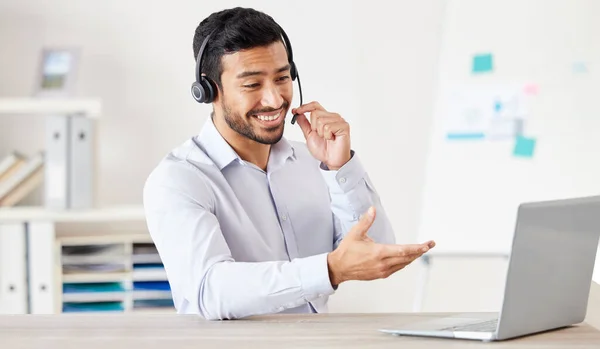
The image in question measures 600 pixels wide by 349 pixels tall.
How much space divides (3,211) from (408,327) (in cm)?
224

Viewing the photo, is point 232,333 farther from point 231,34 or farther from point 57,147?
point 57,147

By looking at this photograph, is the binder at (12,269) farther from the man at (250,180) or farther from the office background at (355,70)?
the man at (250,180)

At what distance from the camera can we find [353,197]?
1970mm

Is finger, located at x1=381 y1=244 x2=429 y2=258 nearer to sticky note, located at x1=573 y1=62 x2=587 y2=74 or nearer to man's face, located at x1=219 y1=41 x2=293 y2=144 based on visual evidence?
man's face, located at x1=219 y1=41 x2=293 y2=144

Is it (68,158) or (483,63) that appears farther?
(483,63)

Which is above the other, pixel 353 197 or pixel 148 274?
pixel 353 197

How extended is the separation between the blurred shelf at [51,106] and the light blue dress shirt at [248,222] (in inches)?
49.5

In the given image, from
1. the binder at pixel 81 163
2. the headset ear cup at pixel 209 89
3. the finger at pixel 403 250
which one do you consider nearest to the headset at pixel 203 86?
the headset ear cup at pixel 209 89

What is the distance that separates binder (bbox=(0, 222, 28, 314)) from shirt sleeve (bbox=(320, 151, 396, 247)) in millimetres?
1645

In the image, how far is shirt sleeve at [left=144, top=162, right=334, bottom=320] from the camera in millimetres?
1544

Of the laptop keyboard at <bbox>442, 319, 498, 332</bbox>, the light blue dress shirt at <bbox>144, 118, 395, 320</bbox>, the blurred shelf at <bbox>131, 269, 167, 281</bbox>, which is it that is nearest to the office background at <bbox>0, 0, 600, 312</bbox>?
the blurred shelf at <bbox>131, 269, 167, 281</bbox>

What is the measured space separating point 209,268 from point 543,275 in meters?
0.61

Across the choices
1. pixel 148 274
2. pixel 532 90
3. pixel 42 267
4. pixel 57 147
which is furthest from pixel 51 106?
pixel 532 90

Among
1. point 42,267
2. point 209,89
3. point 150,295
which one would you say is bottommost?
point 150,295
